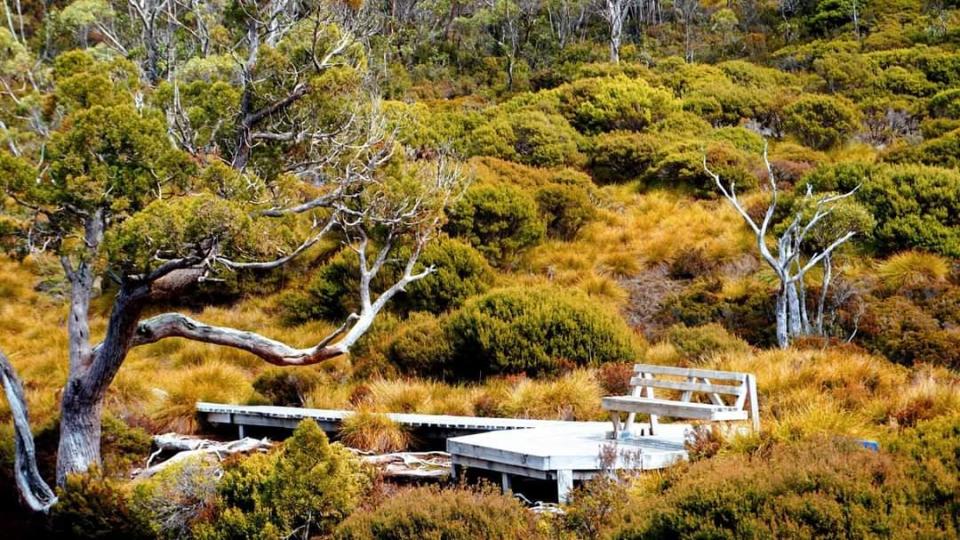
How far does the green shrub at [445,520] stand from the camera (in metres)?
5.79

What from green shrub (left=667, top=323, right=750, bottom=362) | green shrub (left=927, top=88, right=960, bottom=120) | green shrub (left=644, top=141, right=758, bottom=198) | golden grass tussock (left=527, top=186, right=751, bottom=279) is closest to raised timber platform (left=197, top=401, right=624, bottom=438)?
green shrub (left=667, top=323, right=750, bottom=362)

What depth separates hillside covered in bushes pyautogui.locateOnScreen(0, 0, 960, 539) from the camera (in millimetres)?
6219

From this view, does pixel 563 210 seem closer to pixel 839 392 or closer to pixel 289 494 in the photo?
pixel 839 392

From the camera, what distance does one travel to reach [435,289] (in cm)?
1429

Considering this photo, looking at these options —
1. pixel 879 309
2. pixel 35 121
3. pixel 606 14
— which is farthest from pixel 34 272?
pixel 606 14

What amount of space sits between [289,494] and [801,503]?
154 inches

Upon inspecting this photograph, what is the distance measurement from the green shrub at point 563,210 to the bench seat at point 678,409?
1007 cm

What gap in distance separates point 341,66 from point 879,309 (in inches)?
321

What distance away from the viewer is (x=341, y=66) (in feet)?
32.2

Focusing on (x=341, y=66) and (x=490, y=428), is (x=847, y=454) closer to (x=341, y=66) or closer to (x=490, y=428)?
(x=490, y=428)

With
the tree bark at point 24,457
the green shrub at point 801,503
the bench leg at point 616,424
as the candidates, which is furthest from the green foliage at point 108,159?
the green shrub at point 801,503

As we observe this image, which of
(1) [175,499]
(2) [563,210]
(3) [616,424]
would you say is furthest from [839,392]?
(2) [563,210]

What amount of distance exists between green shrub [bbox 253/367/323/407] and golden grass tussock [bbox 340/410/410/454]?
2782 millimetres

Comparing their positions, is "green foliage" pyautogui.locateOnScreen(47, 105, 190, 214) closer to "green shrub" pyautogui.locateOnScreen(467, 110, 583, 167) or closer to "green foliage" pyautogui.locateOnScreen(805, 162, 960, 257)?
"green foliage" pyautogui.locateOnScreen(805, 162, 960, 257)
